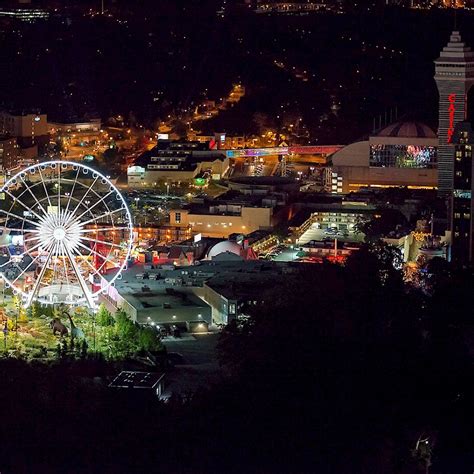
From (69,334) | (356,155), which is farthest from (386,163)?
(69,334)

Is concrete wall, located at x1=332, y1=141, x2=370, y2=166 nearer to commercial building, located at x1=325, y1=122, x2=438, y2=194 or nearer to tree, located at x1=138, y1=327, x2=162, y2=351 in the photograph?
commercial building, located at x1=325, y1=122, x2=438, y2=194

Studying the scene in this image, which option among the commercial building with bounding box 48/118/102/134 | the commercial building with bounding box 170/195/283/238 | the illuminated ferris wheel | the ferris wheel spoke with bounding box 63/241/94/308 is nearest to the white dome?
the illuminated ferris wheel

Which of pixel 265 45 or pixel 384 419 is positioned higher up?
pixel 265 45

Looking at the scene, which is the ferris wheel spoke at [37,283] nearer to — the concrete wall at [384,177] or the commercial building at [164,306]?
the commercial building at [164,306]

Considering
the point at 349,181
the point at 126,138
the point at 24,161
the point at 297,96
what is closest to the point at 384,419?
the point at 349,181

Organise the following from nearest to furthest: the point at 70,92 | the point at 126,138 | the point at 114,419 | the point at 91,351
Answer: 1. the point at 114,419
2. the point at 91,351
3. the point at 126,138
4. the point at 70,92

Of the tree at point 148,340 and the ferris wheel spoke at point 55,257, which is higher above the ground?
the ferris wheel spoke at point 55,257

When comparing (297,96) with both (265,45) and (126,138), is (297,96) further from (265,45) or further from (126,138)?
(265,45)

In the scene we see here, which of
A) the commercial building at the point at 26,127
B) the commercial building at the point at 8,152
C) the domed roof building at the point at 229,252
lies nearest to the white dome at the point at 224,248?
the domed roof building at the point at 229,252
